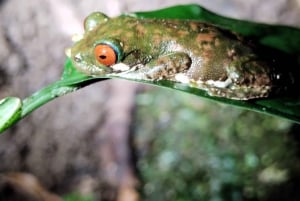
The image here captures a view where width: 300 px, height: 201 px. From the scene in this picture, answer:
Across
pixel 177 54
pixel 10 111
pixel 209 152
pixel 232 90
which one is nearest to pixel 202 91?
pixel 232 90

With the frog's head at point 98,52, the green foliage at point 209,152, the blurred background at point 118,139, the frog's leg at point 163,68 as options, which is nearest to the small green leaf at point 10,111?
the frog's head at point 98,52

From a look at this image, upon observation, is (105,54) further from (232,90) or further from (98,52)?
(232,90)

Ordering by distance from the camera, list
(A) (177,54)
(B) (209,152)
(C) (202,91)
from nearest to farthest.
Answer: (C) (202,91), (A) (177,54), (B) (209,152)

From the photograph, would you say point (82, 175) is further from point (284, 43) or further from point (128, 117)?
point (284, 43)

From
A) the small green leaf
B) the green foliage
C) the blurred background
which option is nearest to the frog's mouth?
the small green leaf

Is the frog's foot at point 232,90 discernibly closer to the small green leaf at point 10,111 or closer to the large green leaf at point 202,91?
the large green leaf at point 202,91

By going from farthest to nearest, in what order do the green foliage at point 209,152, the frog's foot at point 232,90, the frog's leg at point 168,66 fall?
the green foliage at point 209,152 → the frog's leg at point 168,66 → the frog's foot at point 232,90
